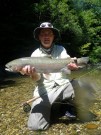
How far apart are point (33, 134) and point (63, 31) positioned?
63.9 ft

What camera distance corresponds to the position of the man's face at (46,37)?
6.66 meters

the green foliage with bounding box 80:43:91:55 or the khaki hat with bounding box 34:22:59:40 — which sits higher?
the khaki hat with bounding box 34:22:59:40

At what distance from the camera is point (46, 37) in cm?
667

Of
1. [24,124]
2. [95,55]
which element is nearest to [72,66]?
[24,124]

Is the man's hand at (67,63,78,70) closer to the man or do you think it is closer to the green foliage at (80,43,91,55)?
the man

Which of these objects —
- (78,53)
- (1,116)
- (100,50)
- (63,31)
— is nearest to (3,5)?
(63,31)

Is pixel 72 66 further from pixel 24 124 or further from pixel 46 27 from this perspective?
pixel 24 124

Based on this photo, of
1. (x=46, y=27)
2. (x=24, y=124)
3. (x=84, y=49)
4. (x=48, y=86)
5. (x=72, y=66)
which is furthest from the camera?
(x=84, y=49)

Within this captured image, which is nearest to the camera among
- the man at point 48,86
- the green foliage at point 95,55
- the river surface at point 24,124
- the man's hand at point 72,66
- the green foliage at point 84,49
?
the man's hand at point 72,66

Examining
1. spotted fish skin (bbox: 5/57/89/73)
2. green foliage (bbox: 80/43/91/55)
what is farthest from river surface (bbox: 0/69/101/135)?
green foliage (bbox: 80/43/91/55)

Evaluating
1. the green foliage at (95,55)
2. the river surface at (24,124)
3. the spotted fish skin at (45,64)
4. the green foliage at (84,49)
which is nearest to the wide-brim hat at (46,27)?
the spotted fish skin at (45,64)

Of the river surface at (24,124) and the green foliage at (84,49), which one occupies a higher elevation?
the green foliage at (84,49)

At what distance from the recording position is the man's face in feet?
21.9

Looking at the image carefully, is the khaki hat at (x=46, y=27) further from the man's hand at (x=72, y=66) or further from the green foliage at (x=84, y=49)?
the green foliage at (x=84, y=49)
